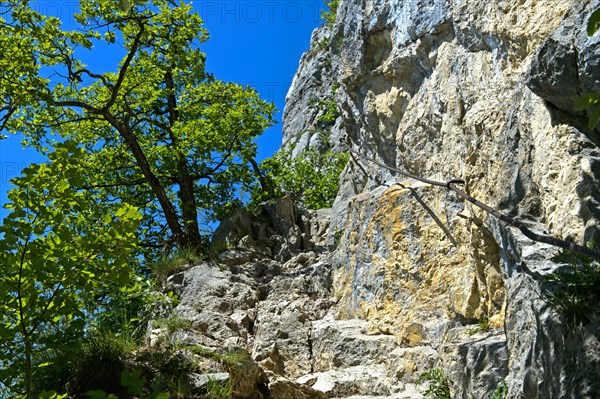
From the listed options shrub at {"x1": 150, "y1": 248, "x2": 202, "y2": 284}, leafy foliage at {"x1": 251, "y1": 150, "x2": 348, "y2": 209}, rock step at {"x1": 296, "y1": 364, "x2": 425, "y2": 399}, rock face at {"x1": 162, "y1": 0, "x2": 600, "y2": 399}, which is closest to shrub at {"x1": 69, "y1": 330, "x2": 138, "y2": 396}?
rock face at {"x1": 162, "y1": 0, "x2": 600, "y2": 399}

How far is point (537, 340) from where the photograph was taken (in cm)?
477

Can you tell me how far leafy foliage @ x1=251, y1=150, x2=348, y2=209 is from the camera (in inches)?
672

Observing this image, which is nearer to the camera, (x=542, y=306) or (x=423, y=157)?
(x=542, y=306)

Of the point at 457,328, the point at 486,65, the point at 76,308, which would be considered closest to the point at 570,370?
the point at 457,328

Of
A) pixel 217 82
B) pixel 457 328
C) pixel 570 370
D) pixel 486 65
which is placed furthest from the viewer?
pixel 217 82

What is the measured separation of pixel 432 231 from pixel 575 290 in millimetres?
4071

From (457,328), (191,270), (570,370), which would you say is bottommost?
(570,370)

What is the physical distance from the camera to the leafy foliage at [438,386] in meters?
6.72

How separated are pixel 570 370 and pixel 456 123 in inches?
184

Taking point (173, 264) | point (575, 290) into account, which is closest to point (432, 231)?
point (575, 290)

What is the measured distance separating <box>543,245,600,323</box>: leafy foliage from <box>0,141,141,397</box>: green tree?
144 inches

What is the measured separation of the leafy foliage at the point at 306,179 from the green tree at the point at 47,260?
389 inches

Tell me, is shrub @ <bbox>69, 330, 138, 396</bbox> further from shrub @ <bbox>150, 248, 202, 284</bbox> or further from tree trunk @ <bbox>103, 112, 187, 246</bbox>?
tree trunk @ <bbox>103, 112, 187, 246</bbox>

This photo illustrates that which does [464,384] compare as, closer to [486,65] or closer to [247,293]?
[486,65]
